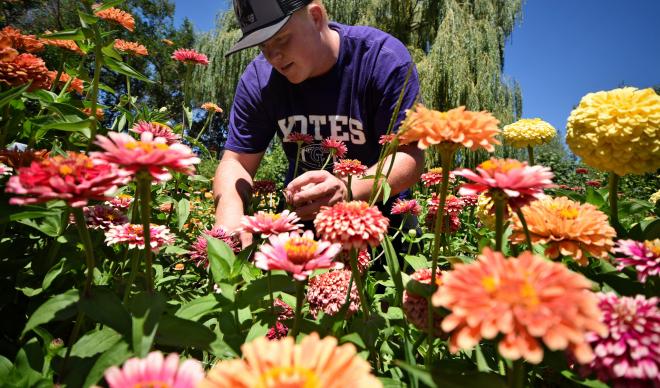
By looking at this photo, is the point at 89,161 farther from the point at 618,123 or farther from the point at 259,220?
the point at 618,123

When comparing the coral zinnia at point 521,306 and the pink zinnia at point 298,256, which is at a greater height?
the pink zinnia at point 298,256

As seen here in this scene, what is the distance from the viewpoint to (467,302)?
339 mm

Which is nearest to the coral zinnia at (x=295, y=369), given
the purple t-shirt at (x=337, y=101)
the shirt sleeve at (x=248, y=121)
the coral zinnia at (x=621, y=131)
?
the coral zinnia at (x=621, y=131)

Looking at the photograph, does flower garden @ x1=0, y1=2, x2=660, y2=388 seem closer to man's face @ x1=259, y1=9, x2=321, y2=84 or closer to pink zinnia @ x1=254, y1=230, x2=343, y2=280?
pink zinnia @ x1=254, y1=230, x2=343, y2=280

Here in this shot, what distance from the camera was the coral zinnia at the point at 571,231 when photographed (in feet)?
1.64

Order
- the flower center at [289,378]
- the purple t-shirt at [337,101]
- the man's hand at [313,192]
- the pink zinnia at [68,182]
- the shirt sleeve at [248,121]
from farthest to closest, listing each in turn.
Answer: the shirt sleeve at [248,121] → the purple t-shirt at [337,101] → the man's hand at [313,192] → the pink zinnia at [68,182] → the flower center at [289,378]

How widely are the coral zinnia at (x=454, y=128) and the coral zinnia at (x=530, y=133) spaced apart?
1004 mm

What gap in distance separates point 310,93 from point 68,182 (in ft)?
4.72

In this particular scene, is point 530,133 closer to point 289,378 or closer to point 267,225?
point 267,225

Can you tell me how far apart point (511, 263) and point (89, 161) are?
0.48 meters

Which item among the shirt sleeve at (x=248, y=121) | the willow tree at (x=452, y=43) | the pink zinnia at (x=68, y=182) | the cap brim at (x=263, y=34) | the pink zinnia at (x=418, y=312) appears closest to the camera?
the pink zinnia at (x=68, y=182)

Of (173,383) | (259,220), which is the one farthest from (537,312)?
(259,220)

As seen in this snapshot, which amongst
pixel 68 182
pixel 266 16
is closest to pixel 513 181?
pixel 68 182

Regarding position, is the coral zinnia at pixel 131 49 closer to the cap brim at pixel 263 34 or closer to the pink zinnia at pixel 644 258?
the cap brim at pixel 263 34
